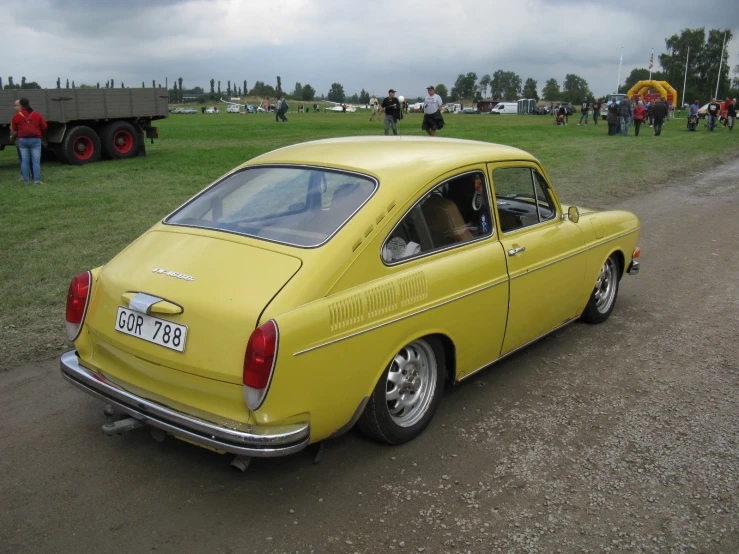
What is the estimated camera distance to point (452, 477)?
3461 millimetres

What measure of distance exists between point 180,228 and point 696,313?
4587mm

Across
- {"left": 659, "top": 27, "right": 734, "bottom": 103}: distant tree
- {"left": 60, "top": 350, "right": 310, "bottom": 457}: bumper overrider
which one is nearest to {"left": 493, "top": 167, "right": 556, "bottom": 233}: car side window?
{"left": 60, "top": 350, "right": 310, "bottom": 457}: bumper overrider

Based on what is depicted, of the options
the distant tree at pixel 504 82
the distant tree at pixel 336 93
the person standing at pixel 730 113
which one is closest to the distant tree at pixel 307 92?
the distant tree at pixel 336 93

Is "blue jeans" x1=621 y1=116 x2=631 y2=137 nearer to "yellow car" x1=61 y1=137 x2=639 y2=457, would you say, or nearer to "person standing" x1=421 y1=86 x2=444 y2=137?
"person standing" x1=421 y1=86 x2=444 y2=137

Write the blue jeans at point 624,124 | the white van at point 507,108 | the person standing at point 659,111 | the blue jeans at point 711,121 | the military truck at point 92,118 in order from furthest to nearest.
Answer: the white van at point 507,108 → the blue jeans at point 711,121 → the blue jeans at point 624,124 → the person standing at point 659,111 → the military truck at point 92,118

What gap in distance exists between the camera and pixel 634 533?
119 inches

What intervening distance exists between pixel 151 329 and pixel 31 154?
468 inches

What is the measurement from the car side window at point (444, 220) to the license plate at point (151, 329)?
3.67ft

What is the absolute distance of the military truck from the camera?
15.0 meters

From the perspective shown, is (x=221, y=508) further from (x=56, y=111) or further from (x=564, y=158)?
(x=564, y=158)

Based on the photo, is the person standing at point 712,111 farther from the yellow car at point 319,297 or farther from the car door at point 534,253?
the yellow car at point 319,297

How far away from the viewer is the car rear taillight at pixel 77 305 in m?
3.69

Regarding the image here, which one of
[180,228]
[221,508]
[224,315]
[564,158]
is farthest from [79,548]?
[564,158]

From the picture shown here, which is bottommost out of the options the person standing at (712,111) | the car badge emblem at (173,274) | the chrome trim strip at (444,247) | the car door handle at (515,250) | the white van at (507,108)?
the car badge emblem at (173,274)
